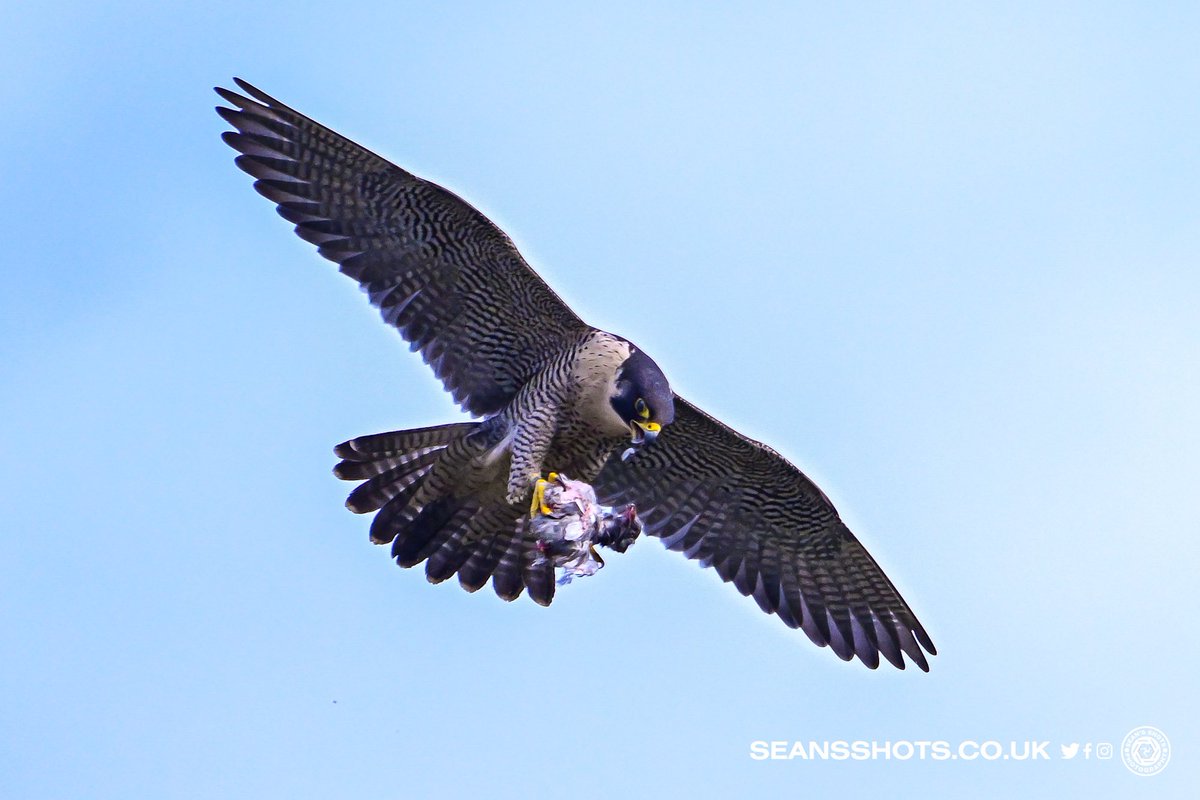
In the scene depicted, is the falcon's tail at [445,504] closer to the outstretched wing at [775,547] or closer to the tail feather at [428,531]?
the tail feather at [428,531]

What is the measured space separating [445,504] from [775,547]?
2.37 meters

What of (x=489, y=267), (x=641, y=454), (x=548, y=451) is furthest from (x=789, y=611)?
(x=489, y=267)

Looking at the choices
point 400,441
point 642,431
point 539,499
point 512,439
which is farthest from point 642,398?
point 400,441

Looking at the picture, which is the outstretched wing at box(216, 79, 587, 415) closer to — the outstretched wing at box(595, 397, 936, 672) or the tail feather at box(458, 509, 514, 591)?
the tail feather at box(458, 509, 514, 591)

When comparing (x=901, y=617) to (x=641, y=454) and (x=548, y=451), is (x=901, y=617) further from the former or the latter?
(x=548, y=451)

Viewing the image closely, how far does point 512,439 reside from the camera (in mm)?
10820

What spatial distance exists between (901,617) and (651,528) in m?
1.84

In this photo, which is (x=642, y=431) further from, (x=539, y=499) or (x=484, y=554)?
(x=484, y=554)

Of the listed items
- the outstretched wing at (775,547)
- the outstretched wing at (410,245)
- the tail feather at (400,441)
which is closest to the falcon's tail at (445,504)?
the tail feather at (400,441)

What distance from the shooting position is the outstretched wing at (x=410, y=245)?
10555 millimetres

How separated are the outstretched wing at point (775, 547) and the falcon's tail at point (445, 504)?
0.96 meters

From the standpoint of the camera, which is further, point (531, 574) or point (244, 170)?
point (531, 574)

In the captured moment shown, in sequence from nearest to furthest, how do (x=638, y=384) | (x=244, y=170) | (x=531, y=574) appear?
(x=638, y=384) → (x=244, y=170) → (x=531, y=574)

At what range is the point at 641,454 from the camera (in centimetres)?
1168
